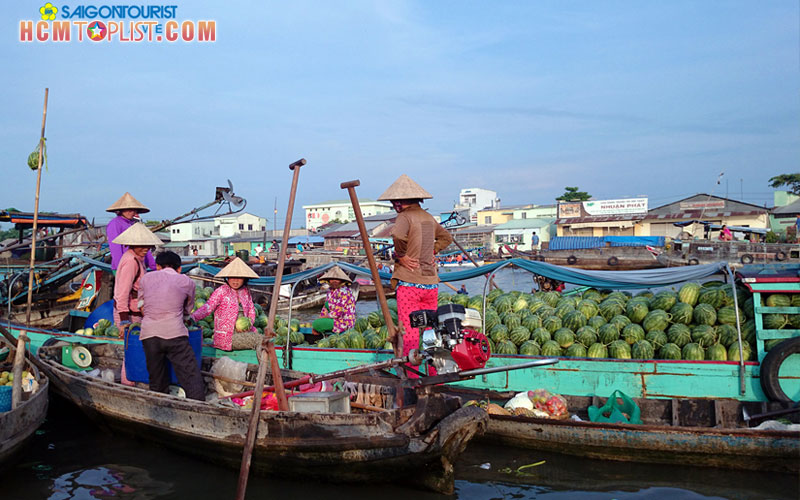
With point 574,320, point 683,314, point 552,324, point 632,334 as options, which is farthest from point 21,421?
point 683,314

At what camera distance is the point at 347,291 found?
7852 mm

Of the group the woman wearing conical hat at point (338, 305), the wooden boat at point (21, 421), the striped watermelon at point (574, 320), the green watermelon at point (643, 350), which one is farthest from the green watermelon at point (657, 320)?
the wooden boat at point (21, 421)

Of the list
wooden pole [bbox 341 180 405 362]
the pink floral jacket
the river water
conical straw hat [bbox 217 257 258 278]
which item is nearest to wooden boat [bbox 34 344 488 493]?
the river water

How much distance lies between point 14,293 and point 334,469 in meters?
11.4

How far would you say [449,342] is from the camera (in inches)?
166

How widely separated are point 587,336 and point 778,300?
184 cm

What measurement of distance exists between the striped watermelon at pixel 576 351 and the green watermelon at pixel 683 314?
103 centimetres

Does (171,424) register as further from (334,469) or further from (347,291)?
(347,291)

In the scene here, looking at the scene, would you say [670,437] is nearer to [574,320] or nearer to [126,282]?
[574,320]

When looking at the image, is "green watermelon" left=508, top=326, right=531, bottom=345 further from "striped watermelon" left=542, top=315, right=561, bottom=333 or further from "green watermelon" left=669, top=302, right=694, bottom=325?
"green watermelon" left=669, top=302, right=694, bottom=325

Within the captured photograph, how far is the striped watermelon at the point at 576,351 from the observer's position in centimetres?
612

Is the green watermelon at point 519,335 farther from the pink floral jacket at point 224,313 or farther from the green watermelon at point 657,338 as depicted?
the pink floral jacket at point 224,313

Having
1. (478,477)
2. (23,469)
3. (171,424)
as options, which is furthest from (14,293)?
(478,477)

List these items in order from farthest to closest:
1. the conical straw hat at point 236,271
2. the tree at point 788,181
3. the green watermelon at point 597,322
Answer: the tree at point 788,181
the conical straw hat at point 236,271
the green watermelon at point 597,322
